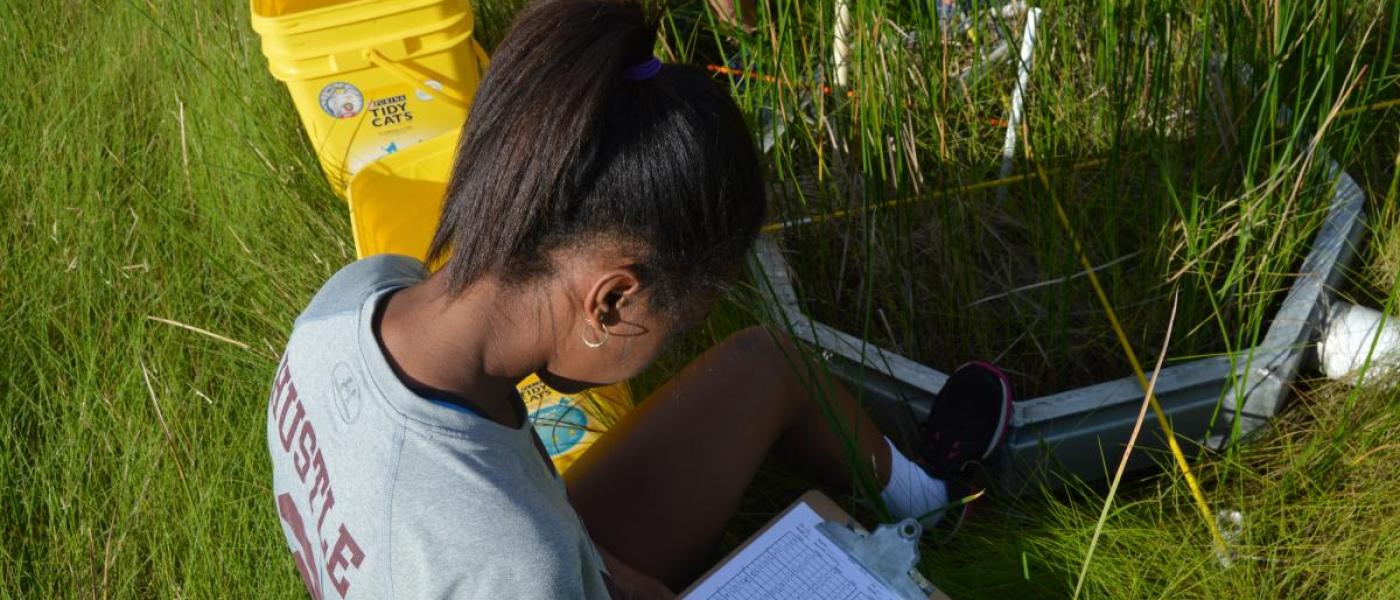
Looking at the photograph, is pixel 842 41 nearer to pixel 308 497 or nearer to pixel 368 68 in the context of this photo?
pixel 368 68

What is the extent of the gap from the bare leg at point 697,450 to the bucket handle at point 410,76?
965 millimetres

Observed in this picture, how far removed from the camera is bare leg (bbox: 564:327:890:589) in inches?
63.2

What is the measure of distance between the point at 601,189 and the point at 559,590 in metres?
0.37

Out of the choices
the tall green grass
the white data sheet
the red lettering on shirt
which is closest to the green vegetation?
the tall green grass

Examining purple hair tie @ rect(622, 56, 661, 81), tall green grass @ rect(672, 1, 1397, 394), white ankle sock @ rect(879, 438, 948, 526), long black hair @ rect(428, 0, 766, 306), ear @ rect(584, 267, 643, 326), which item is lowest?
white ankle sock @ rect(879, 438, 948, 526)

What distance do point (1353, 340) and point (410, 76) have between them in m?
1.68

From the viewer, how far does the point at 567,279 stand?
1.16m

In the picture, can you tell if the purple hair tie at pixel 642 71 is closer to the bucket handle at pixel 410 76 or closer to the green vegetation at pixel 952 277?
the green vegetation at pixel 952 277

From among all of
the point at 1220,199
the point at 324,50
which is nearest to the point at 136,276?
the point at 324,50

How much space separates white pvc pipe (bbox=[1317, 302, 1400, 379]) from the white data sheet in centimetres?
84

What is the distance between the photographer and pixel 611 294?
1166mm

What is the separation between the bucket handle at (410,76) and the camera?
2324 mm

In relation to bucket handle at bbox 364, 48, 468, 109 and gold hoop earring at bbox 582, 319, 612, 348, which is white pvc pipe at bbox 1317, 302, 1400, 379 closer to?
gold hoop earring at bbox 582, 319, 612, 348

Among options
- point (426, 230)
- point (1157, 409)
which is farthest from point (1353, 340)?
point (426, 230)
